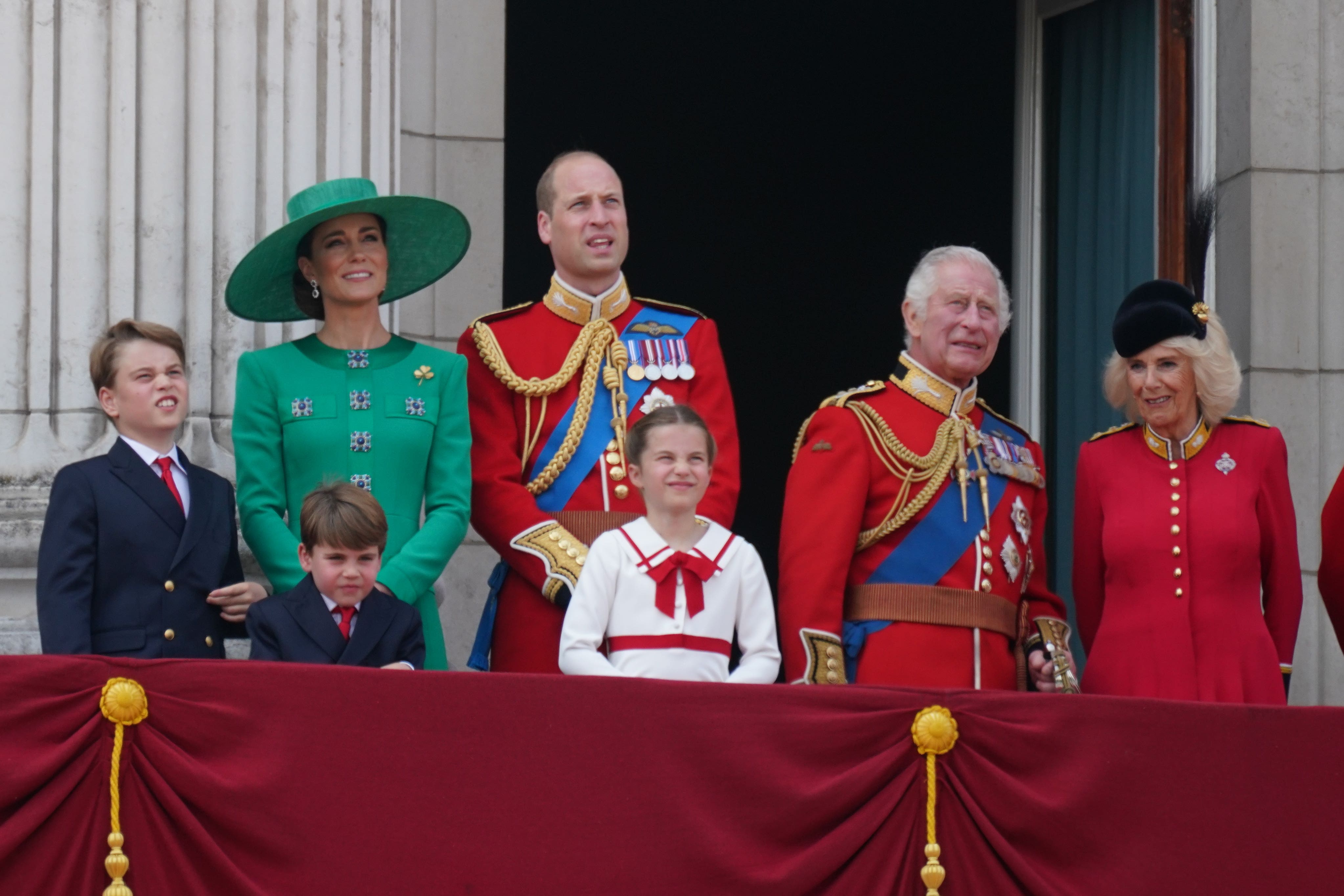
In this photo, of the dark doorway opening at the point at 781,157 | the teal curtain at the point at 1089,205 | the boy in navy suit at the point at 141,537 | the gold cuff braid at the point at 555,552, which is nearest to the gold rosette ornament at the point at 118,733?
the boy in navy suit at the point at 141,537

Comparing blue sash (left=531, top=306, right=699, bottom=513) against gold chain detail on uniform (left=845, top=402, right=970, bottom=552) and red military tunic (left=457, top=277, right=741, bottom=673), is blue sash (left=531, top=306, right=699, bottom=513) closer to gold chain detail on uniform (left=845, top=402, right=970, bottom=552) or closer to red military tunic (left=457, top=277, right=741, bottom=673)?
red military tunic (left=457, top=277, right=741, bottom=673)

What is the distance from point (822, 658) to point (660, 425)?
2.17 feet

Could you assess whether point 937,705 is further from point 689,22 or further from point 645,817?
point 689,22

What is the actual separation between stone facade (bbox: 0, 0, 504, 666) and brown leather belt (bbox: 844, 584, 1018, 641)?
3.51ft

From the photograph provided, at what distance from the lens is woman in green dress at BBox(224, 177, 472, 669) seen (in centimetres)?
457

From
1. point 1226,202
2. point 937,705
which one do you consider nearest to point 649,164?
point 1226,202

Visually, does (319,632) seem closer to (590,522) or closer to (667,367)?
(590,522)

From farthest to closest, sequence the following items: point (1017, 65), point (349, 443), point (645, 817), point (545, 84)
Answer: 1. point (545, 84)
2. point (1017, 65)
3. point (349, 443)
4. point (645, 817)

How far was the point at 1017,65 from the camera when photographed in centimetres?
773

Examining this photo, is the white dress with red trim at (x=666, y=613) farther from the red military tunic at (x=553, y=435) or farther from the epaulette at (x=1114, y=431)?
the epaulette at (x=1114, y=431)

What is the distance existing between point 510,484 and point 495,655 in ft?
1.30

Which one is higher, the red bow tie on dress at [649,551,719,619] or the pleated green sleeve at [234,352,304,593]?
the pleated green sleeve at [234,352,304,593]

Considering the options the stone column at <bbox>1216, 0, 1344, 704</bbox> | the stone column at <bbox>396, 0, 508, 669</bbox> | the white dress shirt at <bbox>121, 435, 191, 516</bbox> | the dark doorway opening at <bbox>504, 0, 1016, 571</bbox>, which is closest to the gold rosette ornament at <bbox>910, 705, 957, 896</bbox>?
the white dress shirt at <bbox>121, 435, 191, 516</bbox>

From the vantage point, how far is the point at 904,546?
4789 millimetres
